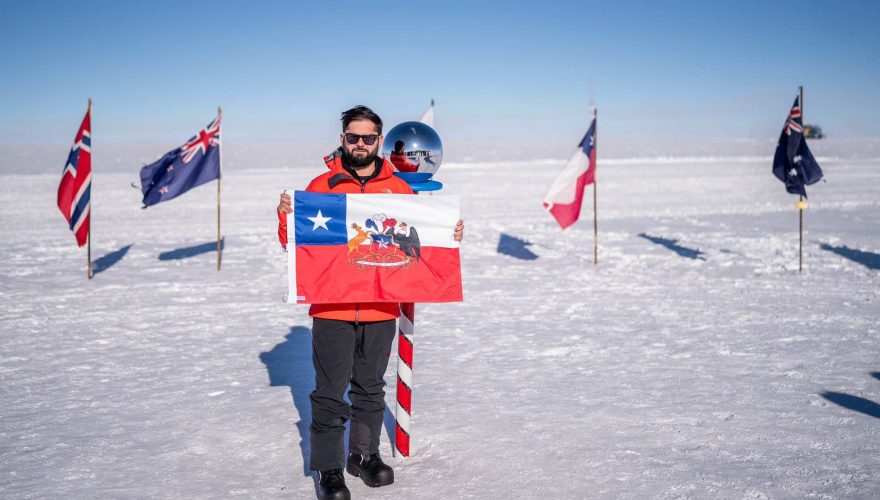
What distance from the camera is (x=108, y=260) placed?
40.0 ft

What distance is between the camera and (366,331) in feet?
12.9

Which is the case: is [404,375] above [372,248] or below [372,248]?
below

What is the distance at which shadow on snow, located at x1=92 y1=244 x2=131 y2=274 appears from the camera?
11.4 metres

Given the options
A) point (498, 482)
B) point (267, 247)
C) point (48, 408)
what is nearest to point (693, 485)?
point (498, 482)

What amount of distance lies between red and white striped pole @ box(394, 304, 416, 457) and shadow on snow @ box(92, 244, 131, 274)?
8653 millimetres

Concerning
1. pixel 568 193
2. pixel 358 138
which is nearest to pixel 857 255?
pixel 568 193

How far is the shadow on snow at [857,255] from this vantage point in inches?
447

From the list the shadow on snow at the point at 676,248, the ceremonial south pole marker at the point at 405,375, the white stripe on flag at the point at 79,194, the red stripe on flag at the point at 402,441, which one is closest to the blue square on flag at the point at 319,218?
the ceremonial south pole marker at the point at 405,375

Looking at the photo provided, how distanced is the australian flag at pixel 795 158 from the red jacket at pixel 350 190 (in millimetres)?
8601

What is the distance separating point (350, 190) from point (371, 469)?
1.66m

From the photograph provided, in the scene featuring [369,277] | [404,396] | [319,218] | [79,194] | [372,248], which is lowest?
[404,396]

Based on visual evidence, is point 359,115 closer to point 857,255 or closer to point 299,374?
point 299,374

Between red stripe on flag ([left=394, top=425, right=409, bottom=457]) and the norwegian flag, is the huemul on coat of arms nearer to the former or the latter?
red stripe on flag ([left=394, top=425, right=409, bottom=457])

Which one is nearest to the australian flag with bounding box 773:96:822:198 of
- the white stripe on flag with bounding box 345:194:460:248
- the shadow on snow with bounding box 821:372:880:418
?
the shadow on snow with bounding box 821:372:880:418
